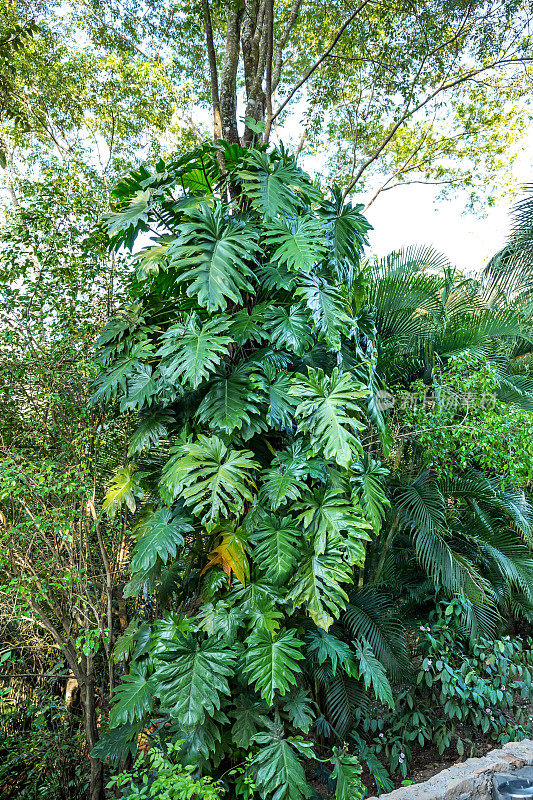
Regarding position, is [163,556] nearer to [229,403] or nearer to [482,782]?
[229,403]

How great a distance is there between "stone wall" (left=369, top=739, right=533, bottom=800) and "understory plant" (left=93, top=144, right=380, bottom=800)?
10.1 inches

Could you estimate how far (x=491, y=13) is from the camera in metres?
5.64

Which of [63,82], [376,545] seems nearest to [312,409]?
[376,545]

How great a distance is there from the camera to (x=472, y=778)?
2.22 metres

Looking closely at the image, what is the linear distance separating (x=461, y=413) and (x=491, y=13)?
5.20 metres

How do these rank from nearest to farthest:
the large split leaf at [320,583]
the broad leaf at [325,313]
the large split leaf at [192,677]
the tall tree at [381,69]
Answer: the large split leaf at [192,677] → the large split leaf at [320,583] → the broad leaf at [325,313] → the tall tree at [381,69]

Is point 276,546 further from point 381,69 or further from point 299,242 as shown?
point 381,69

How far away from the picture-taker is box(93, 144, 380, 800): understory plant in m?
2.04

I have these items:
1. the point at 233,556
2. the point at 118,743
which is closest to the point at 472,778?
the point at 233,556

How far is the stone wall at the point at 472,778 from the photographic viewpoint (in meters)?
2.15

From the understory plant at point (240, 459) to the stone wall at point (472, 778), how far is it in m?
0.26

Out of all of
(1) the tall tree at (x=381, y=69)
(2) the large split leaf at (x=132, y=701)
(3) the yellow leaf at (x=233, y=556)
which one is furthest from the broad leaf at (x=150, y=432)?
(1) the tall tree at (x=381, y=69)

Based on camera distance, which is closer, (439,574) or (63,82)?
(439,574)

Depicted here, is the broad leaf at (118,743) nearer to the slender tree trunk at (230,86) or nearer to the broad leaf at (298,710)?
the broad leaf at (298,710)
